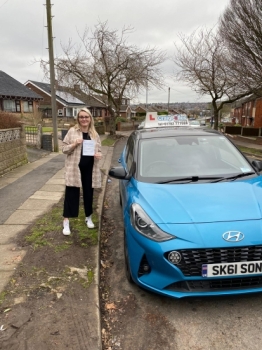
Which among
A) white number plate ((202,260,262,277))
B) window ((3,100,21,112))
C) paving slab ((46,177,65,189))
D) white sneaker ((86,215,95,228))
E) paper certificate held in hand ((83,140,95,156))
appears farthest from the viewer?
window ((3,100,21,112))

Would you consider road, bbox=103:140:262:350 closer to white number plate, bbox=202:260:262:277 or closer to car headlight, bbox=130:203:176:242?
white number plate, bbox=202:260:262:277

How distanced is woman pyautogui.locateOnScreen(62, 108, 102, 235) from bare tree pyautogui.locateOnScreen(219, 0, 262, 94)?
44.0 ft

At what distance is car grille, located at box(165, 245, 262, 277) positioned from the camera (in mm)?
2486

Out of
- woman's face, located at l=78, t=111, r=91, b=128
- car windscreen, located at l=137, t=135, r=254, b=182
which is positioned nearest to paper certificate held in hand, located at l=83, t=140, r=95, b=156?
woman's face, located at l=78, t=111, r=91, b=128

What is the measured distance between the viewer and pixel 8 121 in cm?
911

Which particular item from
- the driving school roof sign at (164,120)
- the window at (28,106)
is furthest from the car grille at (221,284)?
the window at (28,106)

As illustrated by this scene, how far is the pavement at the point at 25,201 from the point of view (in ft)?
11.0

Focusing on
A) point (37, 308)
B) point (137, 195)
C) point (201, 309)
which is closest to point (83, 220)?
point (137, 195)

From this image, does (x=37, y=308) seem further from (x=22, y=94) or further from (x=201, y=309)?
(x=22, y=94)

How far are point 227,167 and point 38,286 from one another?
267cm

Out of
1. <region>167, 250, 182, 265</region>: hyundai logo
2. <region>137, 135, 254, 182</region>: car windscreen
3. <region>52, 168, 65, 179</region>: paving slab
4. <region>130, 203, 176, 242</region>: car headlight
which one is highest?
<region>137, 135, 254, 182</region>: car windscreen

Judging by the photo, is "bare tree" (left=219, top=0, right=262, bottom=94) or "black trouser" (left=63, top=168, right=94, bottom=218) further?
"bare tree" (left=219, top=0, right=262, bottom=94)

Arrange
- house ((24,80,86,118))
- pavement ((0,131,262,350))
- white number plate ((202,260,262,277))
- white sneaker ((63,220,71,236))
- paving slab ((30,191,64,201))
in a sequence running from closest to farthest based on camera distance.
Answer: white number plate ((202,260,262,277))
pavement ((0,131,262,350))
white sneaker ((63,220,71,236))
paving slab ((30,191,64,201))
house ((24,80,86,118))

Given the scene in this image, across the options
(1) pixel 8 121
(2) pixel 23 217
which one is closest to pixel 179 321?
(2) pixel 23 217
